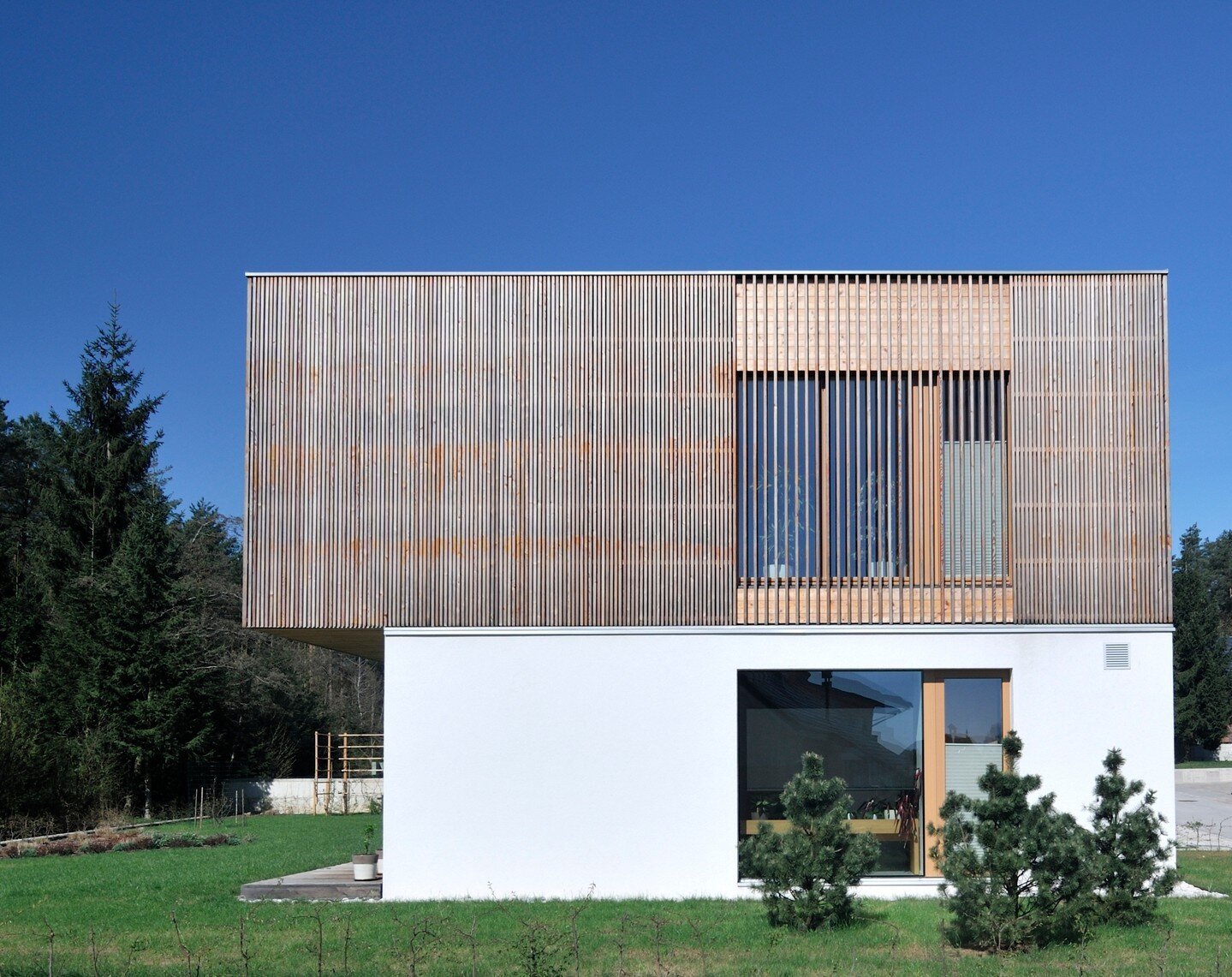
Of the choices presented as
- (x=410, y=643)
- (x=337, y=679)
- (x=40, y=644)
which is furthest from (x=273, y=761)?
(x=410, y=643)

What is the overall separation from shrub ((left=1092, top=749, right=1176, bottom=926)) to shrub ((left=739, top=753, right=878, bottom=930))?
2.26 m

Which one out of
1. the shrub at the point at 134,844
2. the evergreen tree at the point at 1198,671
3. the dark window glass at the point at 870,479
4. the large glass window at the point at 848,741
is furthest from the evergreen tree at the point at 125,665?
the evergreen tree at the point at 1198,671

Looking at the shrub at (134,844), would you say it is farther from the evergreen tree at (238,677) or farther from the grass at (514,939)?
the evergreen tree at (238,677)

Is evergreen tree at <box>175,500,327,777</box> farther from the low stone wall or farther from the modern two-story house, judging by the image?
the modern two-story house

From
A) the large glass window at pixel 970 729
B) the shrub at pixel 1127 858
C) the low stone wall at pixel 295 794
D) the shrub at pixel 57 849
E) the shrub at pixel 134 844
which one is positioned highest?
the large glass window at pixel 970 729

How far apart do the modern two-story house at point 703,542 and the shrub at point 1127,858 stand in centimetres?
199

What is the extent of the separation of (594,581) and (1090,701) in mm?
5742

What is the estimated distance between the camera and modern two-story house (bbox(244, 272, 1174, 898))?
540 inches

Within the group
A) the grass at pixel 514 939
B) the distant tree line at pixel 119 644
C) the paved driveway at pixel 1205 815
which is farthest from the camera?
the distant tree line at pixel 119 644

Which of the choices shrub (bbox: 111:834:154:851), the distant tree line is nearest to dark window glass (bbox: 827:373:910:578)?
shrub (bbox: 111:834:154:851)

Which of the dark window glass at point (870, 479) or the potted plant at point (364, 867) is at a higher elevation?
the dark window glass at point (870, 479)

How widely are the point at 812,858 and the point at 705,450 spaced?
16.4 feet

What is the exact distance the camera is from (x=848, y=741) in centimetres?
1394

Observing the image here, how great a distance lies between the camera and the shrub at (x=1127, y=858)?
1144 cm
